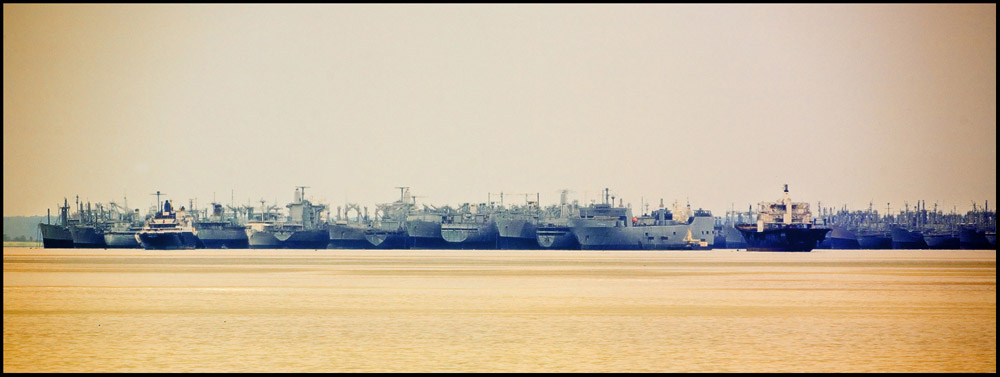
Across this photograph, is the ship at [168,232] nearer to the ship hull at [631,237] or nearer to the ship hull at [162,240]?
the ship hull at [162,240]

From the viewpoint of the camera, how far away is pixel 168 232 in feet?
591

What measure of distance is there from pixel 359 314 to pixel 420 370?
1263cm

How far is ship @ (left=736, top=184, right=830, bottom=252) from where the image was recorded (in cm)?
16212

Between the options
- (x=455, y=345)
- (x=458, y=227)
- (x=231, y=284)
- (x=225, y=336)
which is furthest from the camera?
(x=458, y=227)

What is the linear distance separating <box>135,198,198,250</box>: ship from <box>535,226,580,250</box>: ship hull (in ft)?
173

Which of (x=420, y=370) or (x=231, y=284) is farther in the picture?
(x=231, y=284)

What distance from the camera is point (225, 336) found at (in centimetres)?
2883

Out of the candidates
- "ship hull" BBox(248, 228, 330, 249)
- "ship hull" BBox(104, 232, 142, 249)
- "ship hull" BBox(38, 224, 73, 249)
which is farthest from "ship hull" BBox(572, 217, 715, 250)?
"ship hull" BBox(38, 224, 73, 249)

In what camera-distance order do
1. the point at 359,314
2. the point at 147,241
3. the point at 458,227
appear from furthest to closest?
the point at 458,227, the point at 147,241, the point at 359,314

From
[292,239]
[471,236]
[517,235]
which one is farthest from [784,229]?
[292,239]

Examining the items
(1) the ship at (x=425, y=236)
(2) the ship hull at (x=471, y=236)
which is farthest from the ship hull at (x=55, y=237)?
(2) the ship hull at (x=471, y=236)

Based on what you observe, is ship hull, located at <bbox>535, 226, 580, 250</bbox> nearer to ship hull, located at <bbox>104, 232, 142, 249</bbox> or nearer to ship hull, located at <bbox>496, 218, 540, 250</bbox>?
ship hull, located at <bbox>496, 218, 540, 250</bbox>

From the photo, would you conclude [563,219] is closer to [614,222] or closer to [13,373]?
[614,222]

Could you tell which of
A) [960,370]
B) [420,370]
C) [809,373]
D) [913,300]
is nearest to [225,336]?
[420,370]
